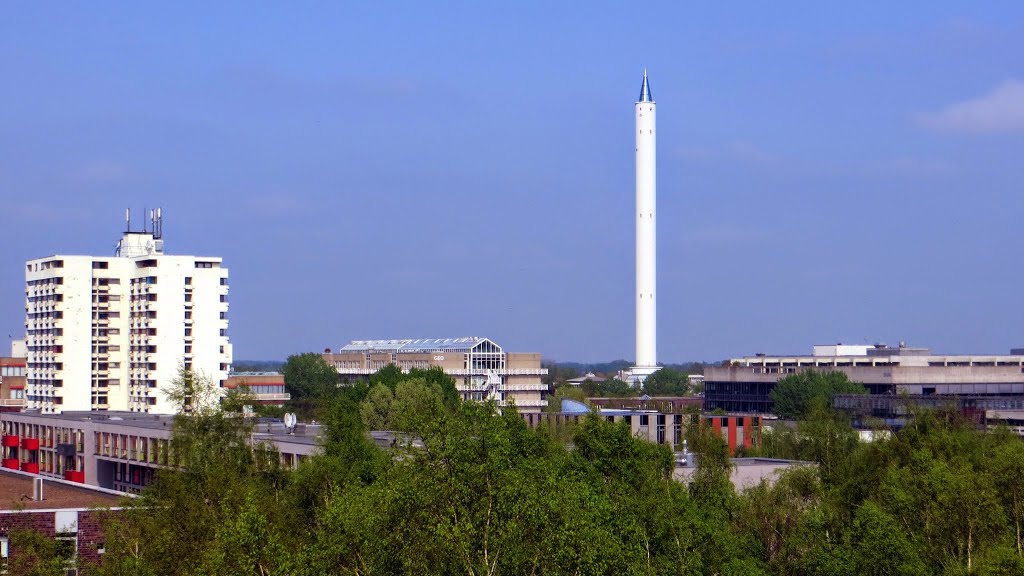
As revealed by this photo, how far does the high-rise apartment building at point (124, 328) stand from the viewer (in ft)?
452

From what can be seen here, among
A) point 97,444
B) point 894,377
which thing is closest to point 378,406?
point 97,444

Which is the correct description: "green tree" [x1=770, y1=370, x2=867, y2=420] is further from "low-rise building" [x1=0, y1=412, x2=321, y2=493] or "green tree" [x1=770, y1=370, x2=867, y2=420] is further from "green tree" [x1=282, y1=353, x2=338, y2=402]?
"low-rise building" [x1=0, y1=412, x2=321, y2=493]

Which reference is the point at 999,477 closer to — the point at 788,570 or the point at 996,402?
the point at 788,570

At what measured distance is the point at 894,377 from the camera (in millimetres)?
148750

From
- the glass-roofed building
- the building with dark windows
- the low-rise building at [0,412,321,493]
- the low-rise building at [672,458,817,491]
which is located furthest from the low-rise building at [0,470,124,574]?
the glass-roofed building

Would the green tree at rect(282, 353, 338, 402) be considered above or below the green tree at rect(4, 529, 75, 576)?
above

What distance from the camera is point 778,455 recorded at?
9569 cm

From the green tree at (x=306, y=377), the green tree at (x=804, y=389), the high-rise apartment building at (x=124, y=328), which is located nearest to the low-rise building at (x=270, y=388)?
the green tree at (x=306, y=377)

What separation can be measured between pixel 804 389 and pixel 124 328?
70.3 m

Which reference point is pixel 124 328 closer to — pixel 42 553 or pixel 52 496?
pixel 52 496

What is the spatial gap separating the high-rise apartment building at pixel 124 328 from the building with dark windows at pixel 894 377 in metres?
55.9

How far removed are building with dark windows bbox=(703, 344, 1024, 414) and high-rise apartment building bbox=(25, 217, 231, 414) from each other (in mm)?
55915

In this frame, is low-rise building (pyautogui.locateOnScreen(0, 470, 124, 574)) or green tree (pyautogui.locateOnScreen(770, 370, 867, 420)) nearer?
low-rise building (pyautogui.locateOnScreen(0, 470, 124, 574))

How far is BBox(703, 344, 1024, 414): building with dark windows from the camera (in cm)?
14762
